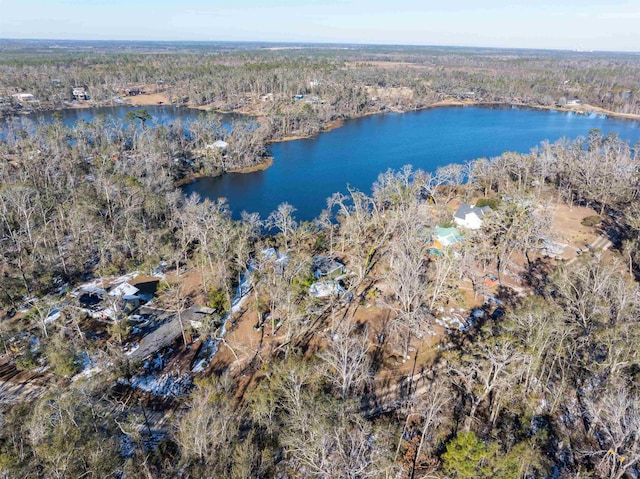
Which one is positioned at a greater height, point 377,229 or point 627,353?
point 627,353

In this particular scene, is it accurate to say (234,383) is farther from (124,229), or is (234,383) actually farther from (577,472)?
(124,229)

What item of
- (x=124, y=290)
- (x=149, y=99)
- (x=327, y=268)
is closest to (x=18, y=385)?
(x=124, y=290)

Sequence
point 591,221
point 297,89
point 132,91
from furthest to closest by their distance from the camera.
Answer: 1. point 132,91
2. point 297,89
3. point 591,221

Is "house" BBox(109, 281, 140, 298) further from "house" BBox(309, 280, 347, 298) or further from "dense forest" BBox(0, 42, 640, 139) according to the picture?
"dense forest" BBox(0, 42, 640, 139)

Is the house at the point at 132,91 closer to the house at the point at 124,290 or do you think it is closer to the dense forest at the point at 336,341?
the dense forest at the point at 336,341

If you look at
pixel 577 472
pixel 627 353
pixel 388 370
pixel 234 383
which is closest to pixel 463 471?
pixel 577 472

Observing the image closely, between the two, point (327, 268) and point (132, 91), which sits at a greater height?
point (132, 91)

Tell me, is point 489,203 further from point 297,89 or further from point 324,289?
point 297,89
